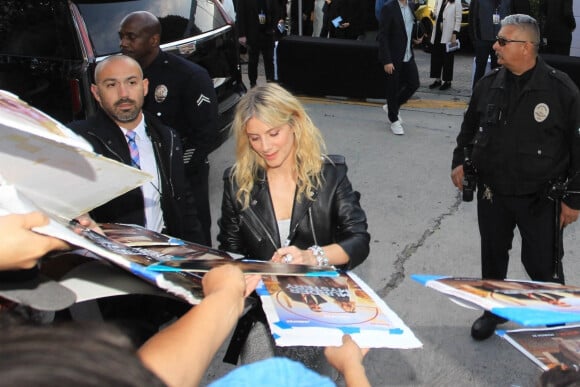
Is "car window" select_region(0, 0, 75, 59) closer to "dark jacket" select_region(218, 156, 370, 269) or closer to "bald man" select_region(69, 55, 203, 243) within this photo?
"bald man" select_region(69, 55, 203, 243)

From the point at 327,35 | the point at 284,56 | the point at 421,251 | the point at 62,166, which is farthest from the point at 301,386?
the point at 327,35

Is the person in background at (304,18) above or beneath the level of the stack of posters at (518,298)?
beneath

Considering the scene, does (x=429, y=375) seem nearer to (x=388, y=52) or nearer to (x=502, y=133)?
(x=502, y=133)

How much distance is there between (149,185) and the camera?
10.1 ft

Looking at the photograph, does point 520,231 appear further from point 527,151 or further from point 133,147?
point 133,147

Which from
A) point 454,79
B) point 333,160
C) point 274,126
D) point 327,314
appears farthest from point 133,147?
point 454,79

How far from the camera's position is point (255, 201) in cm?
255

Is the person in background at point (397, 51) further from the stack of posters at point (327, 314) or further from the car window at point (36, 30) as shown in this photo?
the stack of posters at point (327, 314)

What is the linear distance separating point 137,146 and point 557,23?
7.76m

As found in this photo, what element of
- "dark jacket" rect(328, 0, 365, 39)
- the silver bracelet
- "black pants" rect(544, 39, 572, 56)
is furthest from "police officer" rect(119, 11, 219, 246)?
"dark jacket" rect(328, 0, 365, 39)

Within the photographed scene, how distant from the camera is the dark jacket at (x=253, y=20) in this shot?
31.4 ft

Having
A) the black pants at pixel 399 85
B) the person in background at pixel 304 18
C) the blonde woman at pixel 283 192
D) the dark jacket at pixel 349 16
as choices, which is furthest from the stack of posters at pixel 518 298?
the person in background at pixel 304 18

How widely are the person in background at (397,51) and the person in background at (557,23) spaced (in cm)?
256

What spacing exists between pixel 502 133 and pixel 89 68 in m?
3.14
